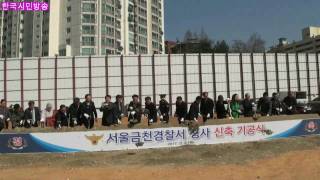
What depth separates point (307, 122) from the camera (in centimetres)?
2106

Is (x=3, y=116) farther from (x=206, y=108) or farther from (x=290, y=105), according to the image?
(x=290, y=105)

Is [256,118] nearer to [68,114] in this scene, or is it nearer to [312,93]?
[68,114]

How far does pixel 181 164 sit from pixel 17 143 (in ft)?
18.3

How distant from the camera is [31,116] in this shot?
21375 millimetres

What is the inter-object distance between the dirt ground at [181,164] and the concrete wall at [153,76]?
28122 millimetres

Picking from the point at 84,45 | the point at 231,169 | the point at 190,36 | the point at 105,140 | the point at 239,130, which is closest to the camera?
the point at 231,169

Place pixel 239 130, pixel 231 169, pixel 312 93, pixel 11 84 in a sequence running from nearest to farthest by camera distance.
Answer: pixel 231 169 → pixel 239 130 → pixel 11 84 → pixel 312 93

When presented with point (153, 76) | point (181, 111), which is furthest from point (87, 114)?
point (153, 76)

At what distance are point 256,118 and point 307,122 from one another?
216 centimetres

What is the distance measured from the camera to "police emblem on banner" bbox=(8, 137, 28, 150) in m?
17.8

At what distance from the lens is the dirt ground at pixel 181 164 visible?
1617cm

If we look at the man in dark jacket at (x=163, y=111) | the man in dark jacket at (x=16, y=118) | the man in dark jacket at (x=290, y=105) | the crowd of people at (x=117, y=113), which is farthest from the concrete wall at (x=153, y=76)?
the man in dark jacket at (x=163, y=111)

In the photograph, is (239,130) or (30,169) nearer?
(30,169)

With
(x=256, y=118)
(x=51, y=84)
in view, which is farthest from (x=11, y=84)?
(x=256, y=118)
